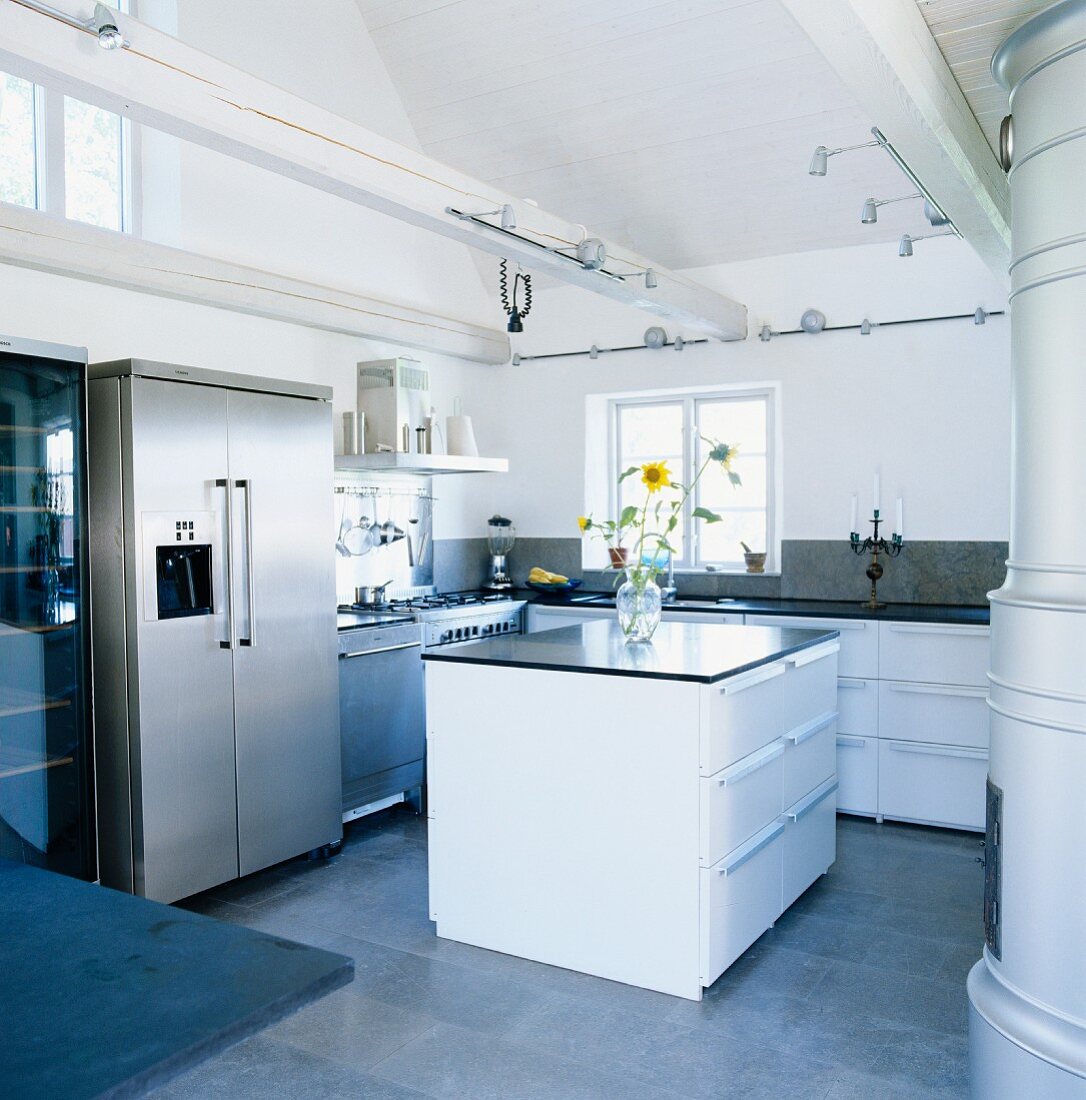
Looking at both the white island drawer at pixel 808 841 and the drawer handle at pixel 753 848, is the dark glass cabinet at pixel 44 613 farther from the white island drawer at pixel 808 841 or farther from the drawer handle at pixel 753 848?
the white island drawer at pixel 808 841

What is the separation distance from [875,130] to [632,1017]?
98.1 inches

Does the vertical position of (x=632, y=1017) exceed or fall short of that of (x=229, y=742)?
it falls short

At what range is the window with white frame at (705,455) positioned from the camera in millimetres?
5941

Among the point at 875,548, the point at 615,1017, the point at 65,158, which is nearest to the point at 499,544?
the point at 875,548

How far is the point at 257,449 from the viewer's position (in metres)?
4.02

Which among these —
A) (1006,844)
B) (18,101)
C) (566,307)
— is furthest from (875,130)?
(566,307)

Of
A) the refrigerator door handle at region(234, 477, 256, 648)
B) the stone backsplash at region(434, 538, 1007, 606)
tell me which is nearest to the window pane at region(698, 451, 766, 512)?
the stone backsplash at region(434, 538, 1007, 606)

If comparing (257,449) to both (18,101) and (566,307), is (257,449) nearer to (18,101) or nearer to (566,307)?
(18,101)

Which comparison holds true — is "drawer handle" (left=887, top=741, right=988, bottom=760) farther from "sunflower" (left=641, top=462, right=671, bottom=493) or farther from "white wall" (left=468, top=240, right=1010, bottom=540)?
"sunflower" (left=641, top=462, right=671, bottom=493)

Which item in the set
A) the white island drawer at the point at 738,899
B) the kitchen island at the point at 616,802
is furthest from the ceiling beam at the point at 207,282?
the white island drawer at the point at 738,899

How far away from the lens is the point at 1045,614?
218 cm

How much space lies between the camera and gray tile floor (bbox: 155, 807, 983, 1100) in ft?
8.61

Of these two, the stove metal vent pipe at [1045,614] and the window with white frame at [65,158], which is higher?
the window with white frame at [65,158]

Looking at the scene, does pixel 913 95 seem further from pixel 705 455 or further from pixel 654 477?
pixel 705 455
